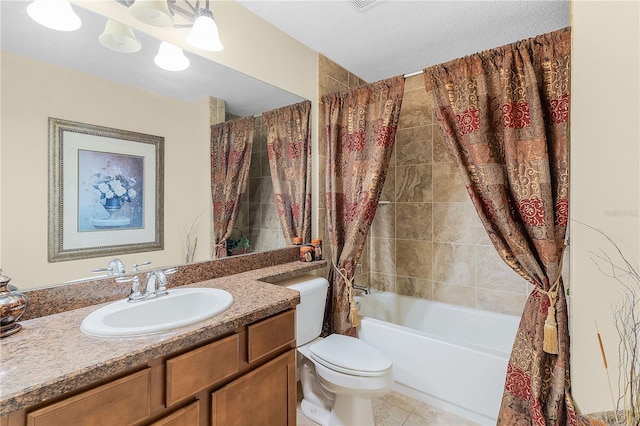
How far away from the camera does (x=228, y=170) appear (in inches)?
70.0

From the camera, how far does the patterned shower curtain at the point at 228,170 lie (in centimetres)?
169

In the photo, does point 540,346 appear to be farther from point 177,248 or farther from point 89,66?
point 89,66

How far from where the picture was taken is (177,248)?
150cm

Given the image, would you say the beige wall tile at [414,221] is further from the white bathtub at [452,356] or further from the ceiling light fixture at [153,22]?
the ceiling light fixture at [153,22]

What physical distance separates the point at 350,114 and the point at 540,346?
1.78 meters

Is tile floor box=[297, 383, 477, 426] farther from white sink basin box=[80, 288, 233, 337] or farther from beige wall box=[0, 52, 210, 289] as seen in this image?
beige wall box=[0, 52, 210, 289]

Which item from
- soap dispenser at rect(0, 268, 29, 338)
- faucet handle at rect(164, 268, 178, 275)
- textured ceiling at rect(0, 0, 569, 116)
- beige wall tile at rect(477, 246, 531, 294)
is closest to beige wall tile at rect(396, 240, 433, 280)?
beige wall tile at rect(477, 246, 531, 294)

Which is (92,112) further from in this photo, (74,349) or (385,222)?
(385,222)

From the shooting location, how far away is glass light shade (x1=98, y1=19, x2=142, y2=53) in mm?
1257

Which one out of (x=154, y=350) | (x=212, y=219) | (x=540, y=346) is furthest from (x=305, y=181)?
(x=540, y=346)

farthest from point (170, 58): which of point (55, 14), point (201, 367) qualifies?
point (201, 367)

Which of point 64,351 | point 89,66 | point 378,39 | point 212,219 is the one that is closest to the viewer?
point 64,351

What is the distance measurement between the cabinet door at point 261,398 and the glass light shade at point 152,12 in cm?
155

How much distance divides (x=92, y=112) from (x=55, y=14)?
37 cm
